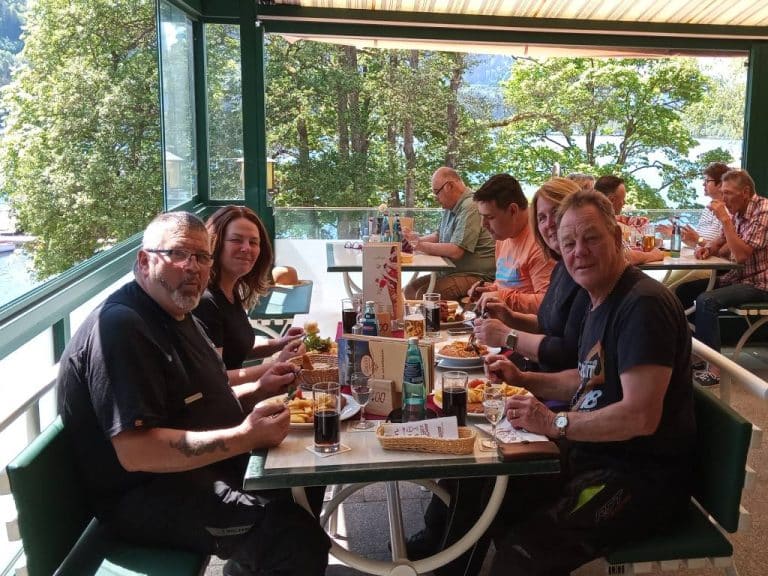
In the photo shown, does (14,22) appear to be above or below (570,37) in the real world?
below

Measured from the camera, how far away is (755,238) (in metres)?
5.15

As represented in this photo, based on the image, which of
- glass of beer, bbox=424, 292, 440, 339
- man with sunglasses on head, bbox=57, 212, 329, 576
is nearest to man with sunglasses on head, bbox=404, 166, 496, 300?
glass of beer, bbox=424, 292, 440, 339

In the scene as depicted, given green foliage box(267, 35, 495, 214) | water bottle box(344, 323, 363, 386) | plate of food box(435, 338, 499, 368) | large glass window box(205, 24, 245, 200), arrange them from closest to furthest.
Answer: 1. water bottle box(344, 323, 363, 386)
2. plate of food box(435, 338, 499, 368)
3. large glass window box(205, 24, 245, 200)
4. green foliage box(267, 35, 495, 214)

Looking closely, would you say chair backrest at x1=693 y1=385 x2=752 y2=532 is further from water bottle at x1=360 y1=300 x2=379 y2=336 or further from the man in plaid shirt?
the man in plaid shirt

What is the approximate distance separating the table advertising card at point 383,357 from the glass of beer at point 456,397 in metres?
0.11

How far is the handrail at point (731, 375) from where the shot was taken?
1.94 meters

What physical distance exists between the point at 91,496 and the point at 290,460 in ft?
1.81

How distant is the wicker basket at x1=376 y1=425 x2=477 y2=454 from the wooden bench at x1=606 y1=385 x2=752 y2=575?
0.52m

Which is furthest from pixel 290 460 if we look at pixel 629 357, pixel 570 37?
pixel 570 37

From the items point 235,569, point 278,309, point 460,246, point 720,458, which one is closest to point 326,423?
point 235,569

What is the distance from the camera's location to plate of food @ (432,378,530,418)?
2018 millimetres

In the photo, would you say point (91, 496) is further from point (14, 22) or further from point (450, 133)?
point (450, 133)

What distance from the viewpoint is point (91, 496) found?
188 centimetres

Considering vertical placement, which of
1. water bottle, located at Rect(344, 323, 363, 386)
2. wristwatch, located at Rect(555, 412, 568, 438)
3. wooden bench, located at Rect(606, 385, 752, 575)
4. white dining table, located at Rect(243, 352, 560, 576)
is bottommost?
wooden bench, located at Rect(606, 385, 752, 575)
